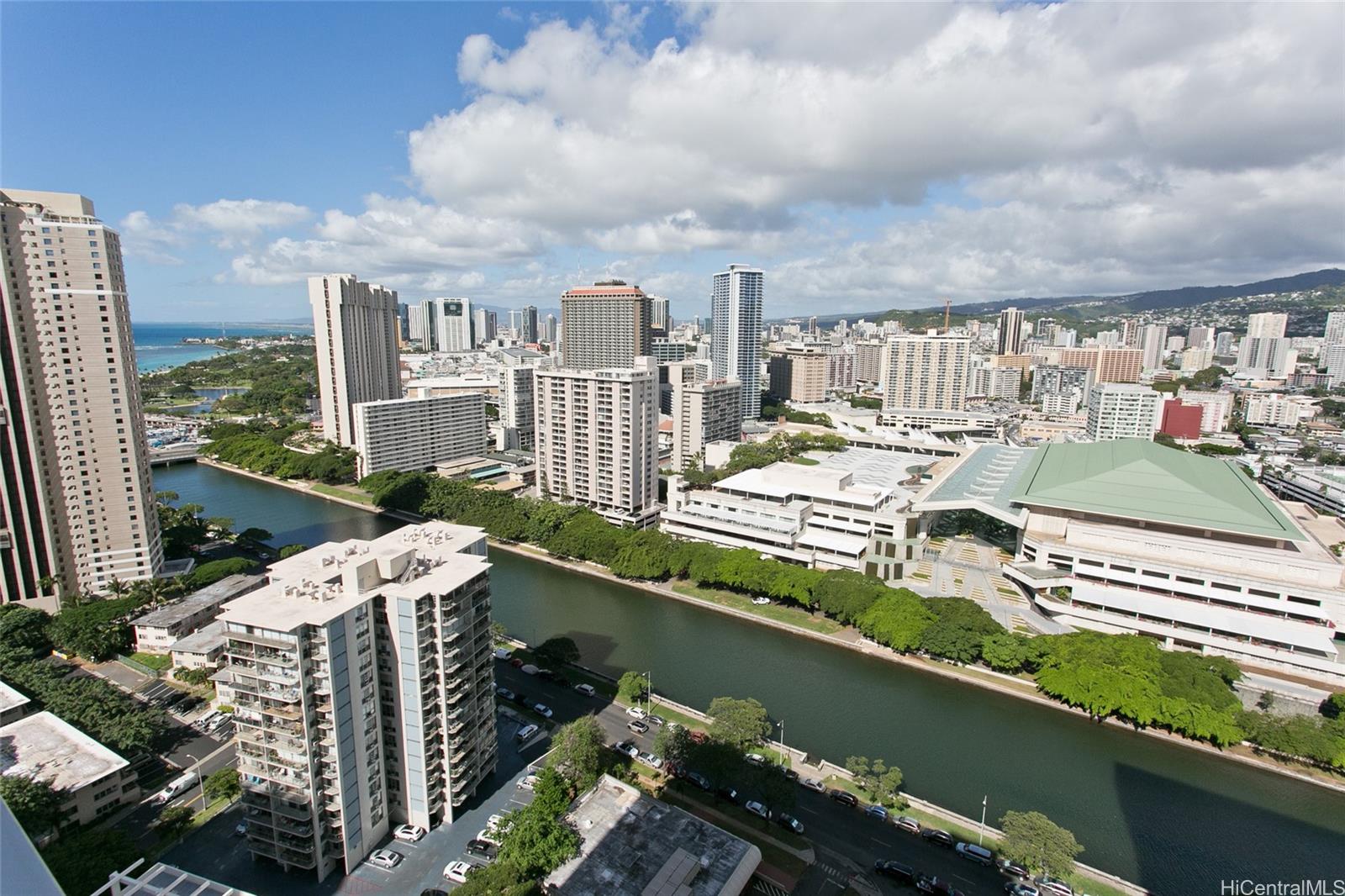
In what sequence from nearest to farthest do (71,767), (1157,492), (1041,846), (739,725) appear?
1. (1041,846)
2. (71,767)
3. (739,725)
4. (1157,492)

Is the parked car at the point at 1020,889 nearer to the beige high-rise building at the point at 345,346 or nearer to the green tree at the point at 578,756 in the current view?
the green tree at the point at 578,756

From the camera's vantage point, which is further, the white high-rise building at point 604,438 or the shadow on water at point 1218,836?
the white high-rise building at point 604,438

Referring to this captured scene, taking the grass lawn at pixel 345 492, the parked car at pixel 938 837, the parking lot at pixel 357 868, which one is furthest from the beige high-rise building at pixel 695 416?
the parked car at pixel 938 837

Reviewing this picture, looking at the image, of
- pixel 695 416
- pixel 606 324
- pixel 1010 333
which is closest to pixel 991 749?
pixel 695 416

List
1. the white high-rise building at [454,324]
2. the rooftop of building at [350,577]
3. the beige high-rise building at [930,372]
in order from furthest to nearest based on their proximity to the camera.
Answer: the white high-rise building at [454,324]
the beige high-rise building at [930,372]
the rooftop of building at [350,577]

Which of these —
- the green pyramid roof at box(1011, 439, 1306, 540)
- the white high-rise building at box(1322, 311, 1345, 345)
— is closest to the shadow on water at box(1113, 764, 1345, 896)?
the green pyramid roof at box(1011, 439, 1306, 540)

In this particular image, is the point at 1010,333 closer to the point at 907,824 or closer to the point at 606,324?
the point at 606,324

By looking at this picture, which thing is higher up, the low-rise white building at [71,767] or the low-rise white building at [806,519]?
the low-rise white building at [806,519]
